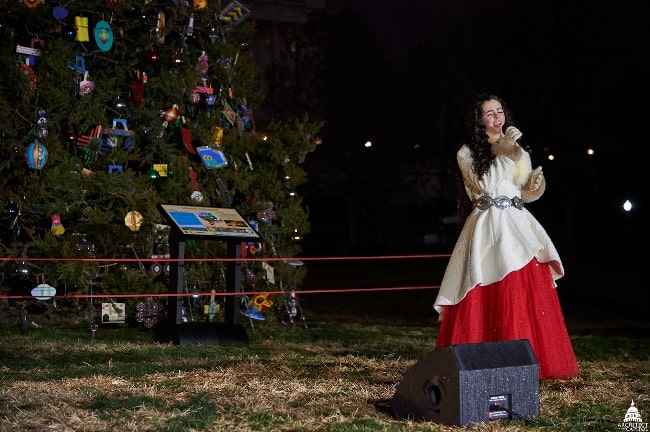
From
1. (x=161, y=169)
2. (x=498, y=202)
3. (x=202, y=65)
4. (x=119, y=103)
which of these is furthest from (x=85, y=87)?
(x=498, y=202)

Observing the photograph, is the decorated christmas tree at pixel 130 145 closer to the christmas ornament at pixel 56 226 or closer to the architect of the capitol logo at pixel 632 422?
the christmas ornament at pixel 56 226

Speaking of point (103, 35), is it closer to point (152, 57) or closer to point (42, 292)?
point (152, 57)

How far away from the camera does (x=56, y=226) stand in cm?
1089

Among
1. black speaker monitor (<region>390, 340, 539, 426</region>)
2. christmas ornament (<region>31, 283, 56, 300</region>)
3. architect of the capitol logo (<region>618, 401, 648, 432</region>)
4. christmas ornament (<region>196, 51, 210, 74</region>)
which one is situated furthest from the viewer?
christmas ornament (<region>196, 51, 210, 74</region>)

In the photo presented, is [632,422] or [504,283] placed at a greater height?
[504,283]

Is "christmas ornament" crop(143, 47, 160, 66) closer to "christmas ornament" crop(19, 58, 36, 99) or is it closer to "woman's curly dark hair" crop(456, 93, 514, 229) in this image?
"christmas ornament" crop(19, 58, 36, 99)

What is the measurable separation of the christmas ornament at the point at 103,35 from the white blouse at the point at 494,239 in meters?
5.84

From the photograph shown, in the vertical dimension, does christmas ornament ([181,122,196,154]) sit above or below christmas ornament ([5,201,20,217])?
above

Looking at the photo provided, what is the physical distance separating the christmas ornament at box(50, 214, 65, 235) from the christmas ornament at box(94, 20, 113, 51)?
7.12ft

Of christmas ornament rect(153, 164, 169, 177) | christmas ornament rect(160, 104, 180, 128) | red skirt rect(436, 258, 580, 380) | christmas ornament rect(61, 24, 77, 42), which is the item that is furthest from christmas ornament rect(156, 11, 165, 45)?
red skirt rect(436, 258, 580, 380)

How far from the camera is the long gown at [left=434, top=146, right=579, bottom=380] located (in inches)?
264

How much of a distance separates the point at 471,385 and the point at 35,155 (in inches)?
287

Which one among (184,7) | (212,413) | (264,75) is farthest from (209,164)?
(264,75)

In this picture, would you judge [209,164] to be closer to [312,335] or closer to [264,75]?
[312,335]
